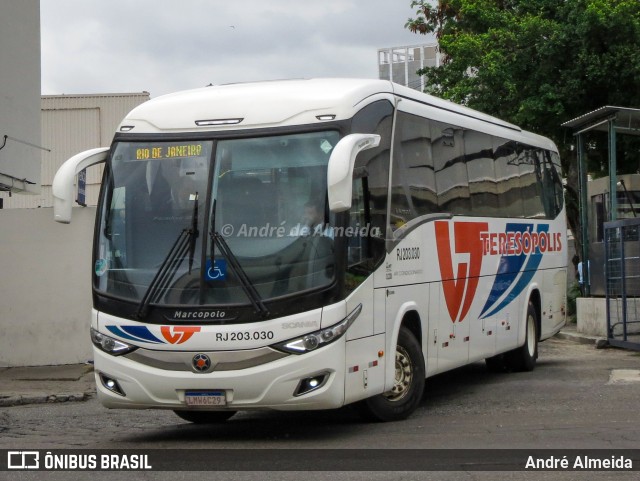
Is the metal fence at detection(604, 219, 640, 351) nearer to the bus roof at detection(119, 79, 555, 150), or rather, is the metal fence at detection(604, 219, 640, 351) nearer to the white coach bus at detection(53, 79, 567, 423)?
the white coach bus at detection(53, 79, 567, 423)

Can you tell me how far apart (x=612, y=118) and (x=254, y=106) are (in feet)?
34.8

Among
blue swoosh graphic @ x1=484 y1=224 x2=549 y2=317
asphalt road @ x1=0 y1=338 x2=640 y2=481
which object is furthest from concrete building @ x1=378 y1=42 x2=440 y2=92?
asphalt road @ x1=0 y1=338 x2=640 y2=481

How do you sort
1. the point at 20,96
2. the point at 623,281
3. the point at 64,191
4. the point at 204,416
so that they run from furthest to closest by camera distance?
the point at 20,96, the point at 623,281, the point at 204,416, the point at 64,191

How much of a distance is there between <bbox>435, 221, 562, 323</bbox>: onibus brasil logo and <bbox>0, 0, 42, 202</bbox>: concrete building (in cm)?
982

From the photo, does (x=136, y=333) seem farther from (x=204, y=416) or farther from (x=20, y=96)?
(x=20, y=96)

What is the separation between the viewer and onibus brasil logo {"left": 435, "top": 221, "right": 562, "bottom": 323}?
41.5ft

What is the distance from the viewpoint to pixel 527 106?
25.9 metres

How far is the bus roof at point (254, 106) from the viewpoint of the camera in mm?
10133

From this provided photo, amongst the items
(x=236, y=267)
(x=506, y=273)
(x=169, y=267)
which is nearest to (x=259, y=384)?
(x=236, y=267)

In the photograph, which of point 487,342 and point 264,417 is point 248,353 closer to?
point 264,417

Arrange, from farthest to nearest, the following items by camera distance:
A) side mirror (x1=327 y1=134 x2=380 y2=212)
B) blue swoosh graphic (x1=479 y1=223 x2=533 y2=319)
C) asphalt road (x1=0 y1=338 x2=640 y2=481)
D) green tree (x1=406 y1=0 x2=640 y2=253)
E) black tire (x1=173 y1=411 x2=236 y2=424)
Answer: green tree (x1=406 y1=0 x2=640 y2=253) → blue swoosh graphic (x1=479 y1=223 x2=533 y2=319) → black tire (x1=173 y1=411 x2=236 y2=424) → asphalt road (x1=0 y1=338 x2=640 y2=481) → side mirror (x1=327 y1=134 x2=380 y2=212)

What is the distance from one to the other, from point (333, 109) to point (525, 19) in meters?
17.4

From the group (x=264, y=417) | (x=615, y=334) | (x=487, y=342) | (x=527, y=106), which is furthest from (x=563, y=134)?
(x=264, y=417)

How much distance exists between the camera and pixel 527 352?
16.0 meters
